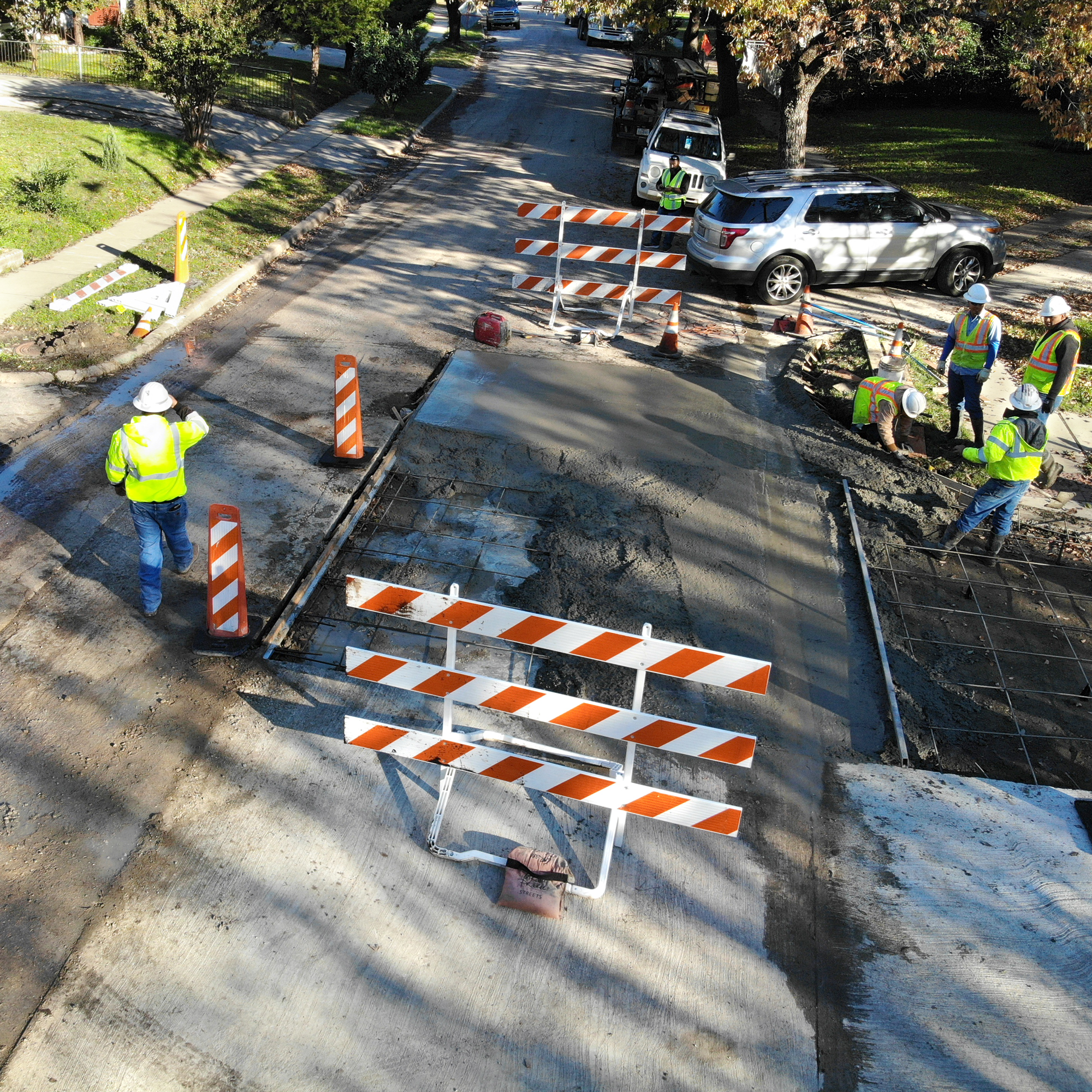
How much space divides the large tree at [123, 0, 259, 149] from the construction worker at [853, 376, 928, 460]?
13.2m

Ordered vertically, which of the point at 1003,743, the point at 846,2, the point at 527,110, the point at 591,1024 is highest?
the point at 846,2

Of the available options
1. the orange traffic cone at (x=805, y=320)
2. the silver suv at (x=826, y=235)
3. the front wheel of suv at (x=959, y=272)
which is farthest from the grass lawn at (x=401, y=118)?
the front wheel of suv at (x=959, y=272)

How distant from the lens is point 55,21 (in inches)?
1002

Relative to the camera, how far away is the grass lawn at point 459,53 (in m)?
34.7

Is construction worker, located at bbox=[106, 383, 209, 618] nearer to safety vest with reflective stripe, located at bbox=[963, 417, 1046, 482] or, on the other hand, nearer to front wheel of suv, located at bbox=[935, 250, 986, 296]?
safety vest with reflective stripe, located at bbox=[963, 417, 1046, 482]

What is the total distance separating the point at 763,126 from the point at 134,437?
2614cm

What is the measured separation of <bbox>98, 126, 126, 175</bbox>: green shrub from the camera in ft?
53.0

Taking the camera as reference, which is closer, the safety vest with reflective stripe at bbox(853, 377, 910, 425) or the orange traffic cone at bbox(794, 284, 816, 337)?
the safety vest with reflective stripe at bbox(853, 377, 910, 425)

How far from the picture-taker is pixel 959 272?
49.1ft

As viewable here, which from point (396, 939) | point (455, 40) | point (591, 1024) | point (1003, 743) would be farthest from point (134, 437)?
point (455, 40)

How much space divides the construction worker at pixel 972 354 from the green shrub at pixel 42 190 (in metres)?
13.2

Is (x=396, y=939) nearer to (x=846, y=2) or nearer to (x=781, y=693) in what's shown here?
(x=781, y=693)

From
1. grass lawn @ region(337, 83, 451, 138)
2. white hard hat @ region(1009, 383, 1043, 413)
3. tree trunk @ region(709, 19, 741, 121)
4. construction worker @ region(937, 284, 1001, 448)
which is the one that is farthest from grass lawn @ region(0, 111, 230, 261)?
tree trunk @ region(709, 19, 741, 121)

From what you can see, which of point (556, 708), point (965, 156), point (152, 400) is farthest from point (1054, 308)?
point (965, 156)
